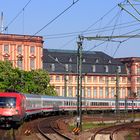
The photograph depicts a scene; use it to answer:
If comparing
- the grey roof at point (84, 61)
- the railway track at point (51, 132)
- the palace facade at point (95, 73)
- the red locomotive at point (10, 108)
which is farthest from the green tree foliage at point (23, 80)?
the red locomotive at point (10, 108)

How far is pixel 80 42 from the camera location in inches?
1678

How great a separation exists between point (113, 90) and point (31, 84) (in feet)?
210

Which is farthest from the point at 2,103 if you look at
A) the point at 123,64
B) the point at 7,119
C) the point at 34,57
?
the point at 123,64

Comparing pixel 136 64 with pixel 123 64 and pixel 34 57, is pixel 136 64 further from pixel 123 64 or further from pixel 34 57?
pixel 34 57

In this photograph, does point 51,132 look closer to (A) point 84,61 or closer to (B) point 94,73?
(A) point 84,61

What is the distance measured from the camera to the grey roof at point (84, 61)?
520 feet

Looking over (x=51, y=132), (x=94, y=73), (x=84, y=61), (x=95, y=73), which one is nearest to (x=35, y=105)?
(x=51, y=132)

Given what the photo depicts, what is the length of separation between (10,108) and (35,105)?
22.6 metres

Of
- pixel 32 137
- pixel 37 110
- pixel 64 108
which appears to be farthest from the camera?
pixel 64 108

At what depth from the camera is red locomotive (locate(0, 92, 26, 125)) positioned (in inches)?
1638

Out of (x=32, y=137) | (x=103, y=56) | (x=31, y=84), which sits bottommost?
(x=32, y=137)

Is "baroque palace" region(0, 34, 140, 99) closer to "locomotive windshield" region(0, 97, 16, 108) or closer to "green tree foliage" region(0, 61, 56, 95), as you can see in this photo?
"green tree foliage" region(0, 61, 56, 95)

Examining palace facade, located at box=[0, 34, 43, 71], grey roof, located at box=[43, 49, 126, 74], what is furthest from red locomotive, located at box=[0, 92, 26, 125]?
grey roof, located at box=[43, 49, 126, 74]

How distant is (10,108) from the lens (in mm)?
41938
